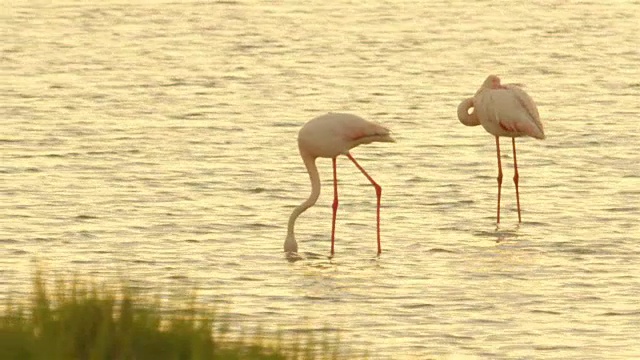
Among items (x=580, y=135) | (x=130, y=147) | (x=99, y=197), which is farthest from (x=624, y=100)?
(x=99, y=197)

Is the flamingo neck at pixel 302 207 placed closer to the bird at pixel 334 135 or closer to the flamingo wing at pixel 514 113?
the bird at pixel 334 135

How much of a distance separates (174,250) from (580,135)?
644 centimetres

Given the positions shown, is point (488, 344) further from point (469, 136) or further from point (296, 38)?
point (296, 38)

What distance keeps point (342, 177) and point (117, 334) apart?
31.3 ft

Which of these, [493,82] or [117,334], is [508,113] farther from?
[117,334]

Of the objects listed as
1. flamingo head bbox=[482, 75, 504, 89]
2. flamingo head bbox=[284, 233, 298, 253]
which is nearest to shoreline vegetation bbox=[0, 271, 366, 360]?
flamingo head bbox=[284, 233, 298, 253]

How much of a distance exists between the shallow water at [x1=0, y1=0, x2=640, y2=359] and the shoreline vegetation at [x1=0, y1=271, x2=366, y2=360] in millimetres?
739

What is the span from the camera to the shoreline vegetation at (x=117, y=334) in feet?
26.1

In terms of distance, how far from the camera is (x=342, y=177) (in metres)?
17.6

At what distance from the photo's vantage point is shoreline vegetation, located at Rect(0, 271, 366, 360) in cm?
794

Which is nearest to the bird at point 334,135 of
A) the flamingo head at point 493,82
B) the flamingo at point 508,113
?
the flamingo at point 508,113

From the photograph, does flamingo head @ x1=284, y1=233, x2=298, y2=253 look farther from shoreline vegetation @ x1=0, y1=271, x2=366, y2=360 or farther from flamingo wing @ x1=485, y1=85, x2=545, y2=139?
shoreline vegetation @ x1=0, y1=271, x2=366, y2=360

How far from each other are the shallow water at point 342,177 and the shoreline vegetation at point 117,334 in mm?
739

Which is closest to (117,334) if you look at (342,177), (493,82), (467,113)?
(493,82)
